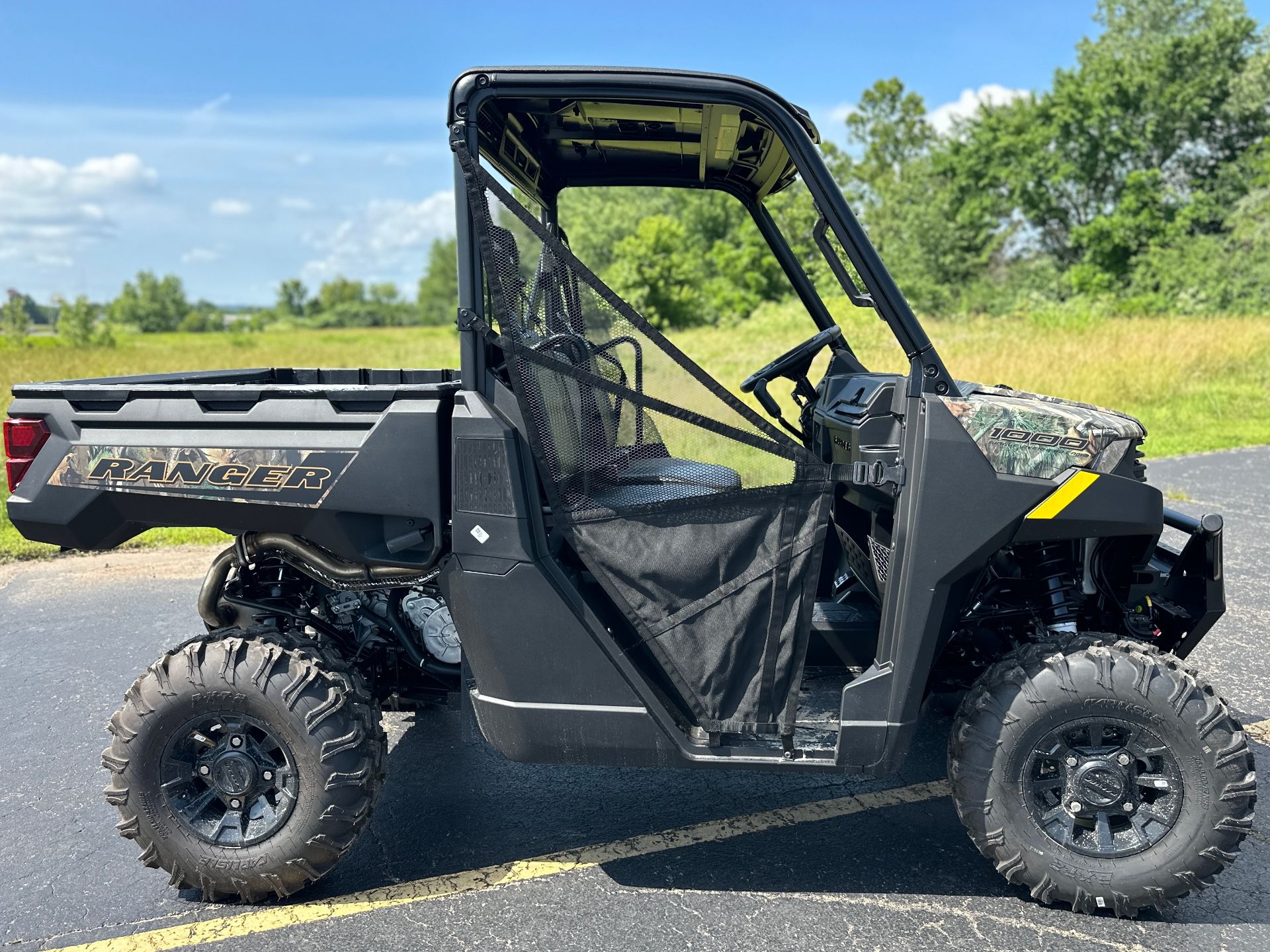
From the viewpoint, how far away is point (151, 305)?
10719 cm

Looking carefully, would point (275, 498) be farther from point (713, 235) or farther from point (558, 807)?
point (713, 235)

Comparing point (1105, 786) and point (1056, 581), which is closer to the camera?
point (1105, 786)

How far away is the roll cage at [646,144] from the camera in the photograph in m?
2.49

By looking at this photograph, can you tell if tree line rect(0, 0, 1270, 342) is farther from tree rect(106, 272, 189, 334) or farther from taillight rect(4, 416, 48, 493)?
tree rect(106, 272, 189, 334)

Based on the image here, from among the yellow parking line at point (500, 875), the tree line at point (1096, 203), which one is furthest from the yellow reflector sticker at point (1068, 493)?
the tree line at point (1096, 203)

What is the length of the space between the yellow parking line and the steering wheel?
59.3 inches

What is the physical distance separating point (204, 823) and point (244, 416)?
1.18 metres

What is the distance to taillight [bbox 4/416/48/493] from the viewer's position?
9.30 ft

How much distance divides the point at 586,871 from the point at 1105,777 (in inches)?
59.5

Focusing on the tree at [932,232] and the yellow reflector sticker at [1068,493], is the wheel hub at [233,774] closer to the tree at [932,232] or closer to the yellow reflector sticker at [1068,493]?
the yellow reflector sticker at [1068,493]

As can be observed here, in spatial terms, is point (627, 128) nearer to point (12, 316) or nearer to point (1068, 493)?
point (1068, 493)

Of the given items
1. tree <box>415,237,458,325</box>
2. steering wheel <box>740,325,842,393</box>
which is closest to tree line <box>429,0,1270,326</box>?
steering wheel <box>740,325,842,393</box>

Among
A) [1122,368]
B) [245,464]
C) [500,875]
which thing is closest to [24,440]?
[245,464]

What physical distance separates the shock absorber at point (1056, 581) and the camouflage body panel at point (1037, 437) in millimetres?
453
